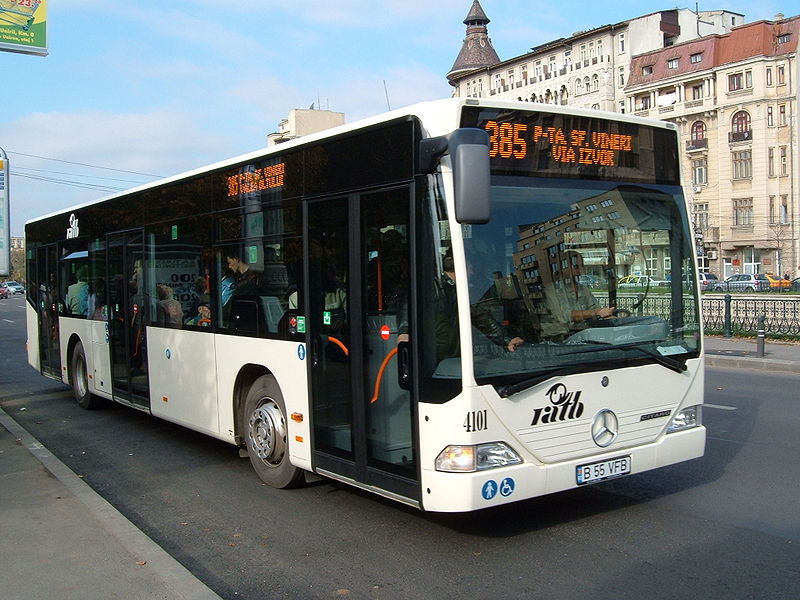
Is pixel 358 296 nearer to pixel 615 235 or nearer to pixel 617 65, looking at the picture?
pixel 615 235

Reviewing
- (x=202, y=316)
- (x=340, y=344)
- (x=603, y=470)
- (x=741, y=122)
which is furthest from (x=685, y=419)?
(x=741, y=122)

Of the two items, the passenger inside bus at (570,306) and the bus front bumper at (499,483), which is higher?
the passenger inside bus at (570,306)

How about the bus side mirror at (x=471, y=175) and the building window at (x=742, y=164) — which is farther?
the building window at (x=742, y=164)

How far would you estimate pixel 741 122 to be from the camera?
71.2 metres

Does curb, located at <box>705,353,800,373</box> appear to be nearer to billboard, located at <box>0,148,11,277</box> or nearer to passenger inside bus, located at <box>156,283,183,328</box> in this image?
passenger inside bus, located at <box>156,283,183,328</box>

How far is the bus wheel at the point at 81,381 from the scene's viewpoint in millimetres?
12108

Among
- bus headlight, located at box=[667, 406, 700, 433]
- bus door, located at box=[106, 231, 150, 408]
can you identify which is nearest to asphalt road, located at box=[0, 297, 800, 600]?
bus headlight, located at box=[667, 406, 700, 433]

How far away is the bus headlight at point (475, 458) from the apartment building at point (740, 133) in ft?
215

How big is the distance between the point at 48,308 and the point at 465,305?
35.1 ft

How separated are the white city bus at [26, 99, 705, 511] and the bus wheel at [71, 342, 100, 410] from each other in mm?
5259

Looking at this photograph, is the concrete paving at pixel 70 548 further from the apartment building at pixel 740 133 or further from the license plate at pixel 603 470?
the apartment building at pixel 740 133

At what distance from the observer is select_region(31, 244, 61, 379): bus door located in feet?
43.8

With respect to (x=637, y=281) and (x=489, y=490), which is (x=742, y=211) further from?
(x=489, y=490)

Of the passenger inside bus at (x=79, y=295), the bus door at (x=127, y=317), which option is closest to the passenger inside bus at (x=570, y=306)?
the bus door at (x=127, y=317)
